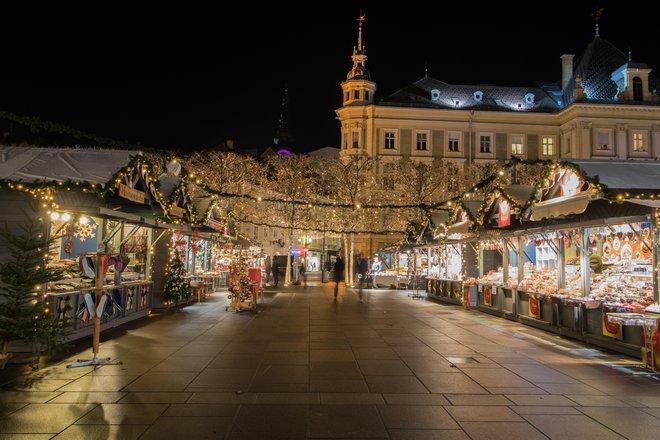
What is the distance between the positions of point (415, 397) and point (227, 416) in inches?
90.5

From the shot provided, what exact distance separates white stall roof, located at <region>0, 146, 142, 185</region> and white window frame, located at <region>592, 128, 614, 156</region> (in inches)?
1750

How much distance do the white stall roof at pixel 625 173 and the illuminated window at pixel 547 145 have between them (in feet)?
131

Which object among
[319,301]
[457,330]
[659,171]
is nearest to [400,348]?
[457,330]

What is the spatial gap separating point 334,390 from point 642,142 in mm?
49464

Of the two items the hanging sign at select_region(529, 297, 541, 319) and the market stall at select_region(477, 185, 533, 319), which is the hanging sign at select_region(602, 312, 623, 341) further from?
the market stall at select_region(477, 185, 533, 319)

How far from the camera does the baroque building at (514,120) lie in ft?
151

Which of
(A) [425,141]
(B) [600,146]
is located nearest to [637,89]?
(B) [600,146]

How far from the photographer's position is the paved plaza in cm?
513

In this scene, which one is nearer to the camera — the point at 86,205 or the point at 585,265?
the point at 86,205

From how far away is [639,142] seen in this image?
152 ft

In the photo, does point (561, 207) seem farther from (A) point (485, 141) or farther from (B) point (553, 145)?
(B) point (553, 145)

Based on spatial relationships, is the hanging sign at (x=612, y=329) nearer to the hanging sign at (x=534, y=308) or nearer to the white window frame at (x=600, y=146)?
the hanging sign at (x=534, y=308)

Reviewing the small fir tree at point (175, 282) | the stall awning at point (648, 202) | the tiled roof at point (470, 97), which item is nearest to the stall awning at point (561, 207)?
the stall awning at point (648, 202)

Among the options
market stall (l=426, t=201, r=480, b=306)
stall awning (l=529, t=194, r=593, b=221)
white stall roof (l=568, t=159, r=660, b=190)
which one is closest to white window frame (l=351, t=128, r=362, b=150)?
market stall (l=426, t=201, r=480, b=306)
